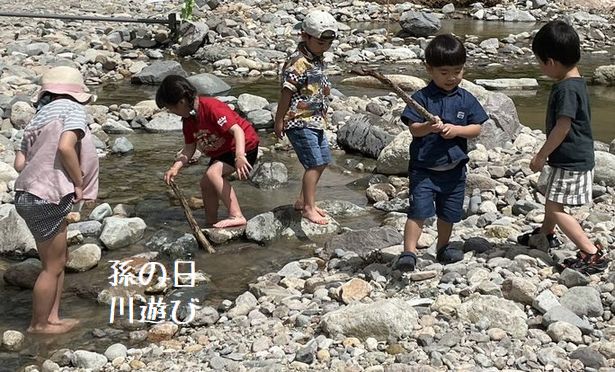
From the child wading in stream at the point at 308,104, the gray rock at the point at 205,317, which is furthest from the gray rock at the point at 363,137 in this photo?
the gray rock at the point at 205,317

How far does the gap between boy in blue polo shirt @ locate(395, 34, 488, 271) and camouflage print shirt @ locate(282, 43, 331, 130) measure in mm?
1433

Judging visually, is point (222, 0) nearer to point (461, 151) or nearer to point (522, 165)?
point (522, 165)

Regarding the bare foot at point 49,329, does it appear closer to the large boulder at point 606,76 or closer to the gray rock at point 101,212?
the gray rock at point 101,212

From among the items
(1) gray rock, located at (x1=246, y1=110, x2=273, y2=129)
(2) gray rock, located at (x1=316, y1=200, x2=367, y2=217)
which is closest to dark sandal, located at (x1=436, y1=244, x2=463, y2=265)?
(2) gray rock, located at (x1=316, y1=200, x2=367, y2=217)

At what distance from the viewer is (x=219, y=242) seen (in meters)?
6.24

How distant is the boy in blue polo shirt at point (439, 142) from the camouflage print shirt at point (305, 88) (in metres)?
1.43

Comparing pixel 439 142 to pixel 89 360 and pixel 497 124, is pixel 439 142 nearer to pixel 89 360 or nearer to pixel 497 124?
pixel 89 360

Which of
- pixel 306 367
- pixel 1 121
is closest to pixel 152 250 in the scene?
pixel 306 367

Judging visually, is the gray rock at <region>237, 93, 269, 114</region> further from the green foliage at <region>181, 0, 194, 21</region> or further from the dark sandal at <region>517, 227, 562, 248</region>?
the green foliage at <region>181, 0, 194, 21</region>

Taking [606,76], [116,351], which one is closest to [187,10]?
[606,76]

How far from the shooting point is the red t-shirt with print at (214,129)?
6.13 meters

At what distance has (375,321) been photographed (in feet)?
13.6

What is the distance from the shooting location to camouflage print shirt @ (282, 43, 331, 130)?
6.21 metres

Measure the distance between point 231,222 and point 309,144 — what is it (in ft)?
2.82
